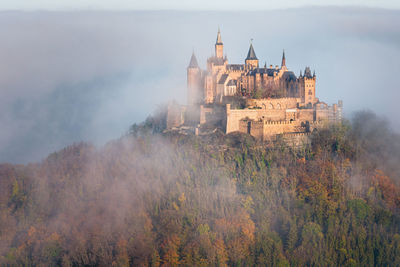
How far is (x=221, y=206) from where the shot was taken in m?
40.6

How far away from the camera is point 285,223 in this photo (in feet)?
128

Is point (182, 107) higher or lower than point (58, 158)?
higher

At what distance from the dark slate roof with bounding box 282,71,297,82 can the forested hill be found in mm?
5516

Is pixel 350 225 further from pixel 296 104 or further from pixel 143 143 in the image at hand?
pixel 143 143

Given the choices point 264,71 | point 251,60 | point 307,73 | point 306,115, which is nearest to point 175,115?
point 251,60

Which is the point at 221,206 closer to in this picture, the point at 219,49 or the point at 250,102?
the point at 250,102

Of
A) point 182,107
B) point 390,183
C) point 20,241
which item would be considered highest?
point 182,107

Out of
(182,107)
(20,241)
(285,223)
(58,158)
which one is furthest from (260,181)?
(58,158)

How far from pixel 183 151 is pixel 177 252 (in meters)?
9.93

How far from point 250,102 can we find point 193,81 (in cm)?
581

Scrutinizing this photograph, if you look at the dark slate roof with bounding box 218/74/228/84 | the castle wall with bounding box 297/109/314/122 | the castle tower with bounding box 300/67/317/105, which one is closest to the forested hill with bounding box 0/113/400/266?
the castle wall with bounding box 297/109/314/122

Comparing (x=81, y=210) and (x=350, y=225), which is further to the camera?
(x=81, y=210)

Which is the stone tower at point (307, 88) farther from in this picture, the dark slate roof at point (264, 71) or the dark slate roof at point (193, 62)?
the dark slate roof at point (193, 62)

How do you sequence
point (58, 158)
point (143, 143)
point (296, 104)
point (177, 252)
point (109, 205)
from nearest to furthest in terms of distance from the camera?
1. point (177, 252)
2. point (109, 205)
3. point (296, 104)
4. point (143, 143)
5. point (58, 158)
